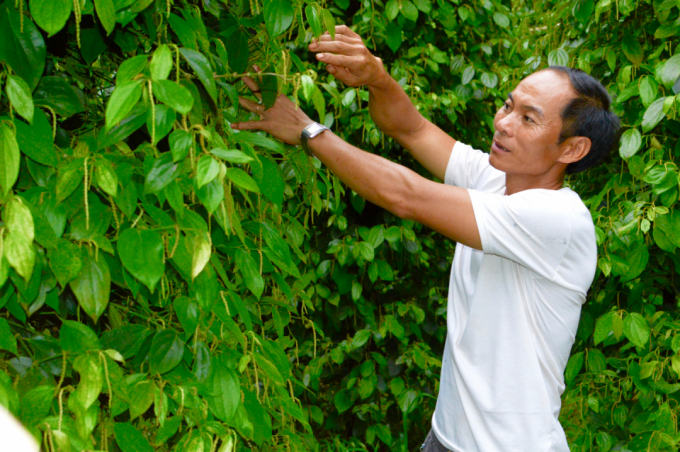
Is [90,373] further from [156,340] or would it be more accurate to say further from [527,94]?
[527,94]

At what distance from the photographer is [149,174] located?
0.72 metres

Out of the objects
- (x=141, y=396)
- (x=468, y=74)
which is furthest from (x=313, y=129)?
(x=468, y=74)

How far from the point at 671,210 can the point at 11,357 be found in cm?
157

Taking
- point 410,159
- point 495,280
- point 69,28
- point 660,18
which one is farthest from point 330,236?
Result: point 69,28

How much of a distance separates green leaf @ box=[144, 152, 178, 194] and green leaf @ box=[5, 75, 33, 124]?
0.44 feet

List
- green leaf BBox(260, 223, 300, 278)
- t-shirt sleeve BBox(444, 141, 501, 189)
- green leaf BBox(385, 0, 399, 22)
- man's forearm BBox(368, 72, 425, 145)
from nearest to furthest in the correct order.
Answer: green leaf BBox(260, 223, 300, 278), man's forearm BBox(368, 72, 425, 145), t-shirt sleeve BBox(444, 141, 501, 189), green leaf BBox(385, 0, 399, 22)

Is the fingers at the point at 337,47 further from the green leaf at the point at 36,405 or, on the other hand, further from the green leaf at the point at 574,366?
the green leaf at the point at 574,366

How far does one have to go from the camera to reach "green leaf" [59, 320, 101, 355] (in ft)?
2.46

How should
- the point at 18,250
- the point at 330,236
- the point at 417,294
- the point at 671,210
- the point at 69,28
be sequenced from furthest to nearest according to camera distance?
the point at 417,294
the point at 330,236
the point at 671,210
the point at 69,28
the point at 18,250

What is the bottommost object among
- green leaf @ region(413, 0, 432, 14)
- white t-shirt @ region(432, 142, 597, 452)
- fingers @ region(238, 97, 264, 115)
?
white t-shirt @ region(432, 142, 597, 452)

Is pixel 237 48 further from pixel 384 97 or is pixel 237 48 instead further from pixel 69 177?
pixel 384 97

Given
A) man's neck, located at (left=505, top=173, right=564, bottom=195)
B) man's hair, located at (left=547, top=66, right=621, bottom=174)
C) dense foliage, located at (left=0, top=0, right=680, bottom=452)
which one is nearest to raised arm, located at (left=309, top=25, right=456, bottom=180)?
dense foliage, located at (left=0, top=0, right=680, bottom=452)

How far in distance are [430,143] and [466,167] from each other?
0.12m

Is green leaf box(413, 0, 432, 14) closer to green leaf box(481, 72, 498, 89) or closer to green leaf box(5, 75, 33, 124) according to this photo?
green leaf box(481, 72, 498, 89)
